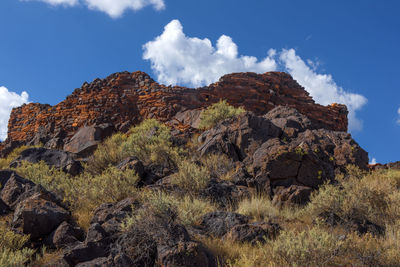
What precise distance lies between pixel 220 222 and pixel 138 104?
1406cm

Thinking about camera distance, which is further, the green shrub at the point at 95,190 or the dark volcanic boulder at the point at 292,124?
the dark volcanic boulder at the point at 292,124

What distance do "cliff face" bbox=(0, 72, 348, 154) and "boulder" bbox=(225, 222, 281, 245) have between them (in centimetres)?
1085

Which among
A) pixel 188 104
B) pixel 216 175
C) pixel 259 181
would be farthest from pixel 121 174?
pixel 188 104

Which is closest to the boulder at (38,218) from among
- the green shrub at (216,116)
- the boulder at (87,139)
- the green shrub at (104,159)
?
the green shrub at (104,159)

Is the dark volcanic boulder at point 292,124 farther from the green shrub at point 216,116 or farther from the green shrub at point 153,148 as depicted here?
the green shrub at point 153,148

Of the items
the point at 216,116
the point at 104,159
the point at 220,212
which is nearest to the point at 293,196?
the point at 220,212

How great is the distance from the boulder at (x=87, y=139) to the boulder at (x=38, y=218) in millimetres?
9410

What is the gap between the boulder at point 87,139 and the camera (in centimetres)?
1517

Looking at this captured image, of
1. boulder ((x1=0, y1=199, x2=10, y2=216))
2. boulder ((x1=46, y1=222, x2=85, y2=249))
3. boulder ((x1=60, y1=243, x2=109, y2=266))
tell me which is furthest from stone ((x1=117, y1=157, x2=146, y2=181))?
boulder ((x1=60, y1=243, x2=109, y2=266))

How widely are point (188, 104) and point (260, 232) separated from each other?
44.9 ft

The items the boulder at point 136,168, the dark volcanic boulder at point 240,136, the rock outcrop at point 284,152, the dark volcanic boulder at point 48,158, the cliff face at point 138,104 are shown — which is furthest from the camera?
the cliff face at point 138,104

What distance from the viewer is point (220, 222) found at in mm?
5762

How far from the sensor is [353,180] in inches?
324

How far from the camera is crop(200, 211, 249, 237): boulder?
220 inches
